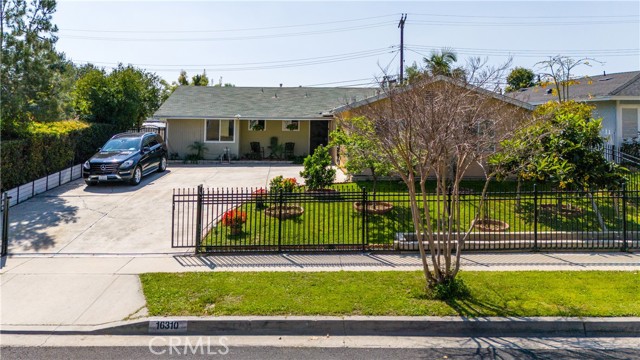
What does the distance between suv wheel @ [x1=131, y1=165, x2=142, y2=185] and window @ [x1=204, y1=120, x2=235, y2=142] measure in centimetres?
Result: 702

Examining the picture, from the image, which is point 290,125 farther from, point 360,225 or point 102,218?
point 360,225

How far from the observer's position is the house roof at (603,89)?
63.2 feet

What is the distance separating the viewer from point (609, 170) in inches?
412

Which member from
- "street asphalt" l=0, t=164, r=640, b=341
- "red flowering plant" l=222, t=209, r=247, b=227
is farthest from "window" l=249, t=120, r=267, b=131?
"red flowering plant" l=222, t=209, r=247, b=227

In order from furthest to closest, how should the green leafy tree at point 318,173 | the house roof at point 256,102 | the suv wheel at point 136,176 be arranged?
the house roof at point 256,102
the suv wheel at point 136,176
the green leafy tree at point 318,173

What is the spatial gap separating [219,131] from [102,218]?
39.8 ft

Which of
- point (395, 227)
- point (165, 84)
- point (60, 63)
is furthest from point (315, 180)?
point (165, 84)

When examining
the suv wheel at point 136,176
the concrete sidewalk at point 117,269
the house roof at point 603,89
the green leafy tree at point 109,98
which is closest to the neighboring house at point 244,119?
the green leafy tree at point 109,98

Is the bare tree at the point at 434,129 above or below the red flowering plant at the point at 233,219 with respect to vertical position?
above

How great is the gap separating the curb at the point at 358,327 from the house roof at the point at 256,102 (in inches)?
632

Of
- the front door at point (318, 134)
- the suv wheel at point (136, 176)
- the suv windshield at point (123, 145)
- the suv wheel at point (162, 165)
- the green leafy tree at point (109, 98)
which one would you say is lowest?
the suv wheel at point (136, 176)

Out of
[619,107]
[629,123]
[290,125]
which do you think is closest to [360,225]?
[290,125]

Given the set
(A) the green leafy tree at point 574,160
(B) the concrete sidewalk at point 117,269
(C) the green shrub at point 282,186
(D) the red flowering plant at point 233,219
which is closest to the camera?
(B) the concrete sidewalk at point 117,269

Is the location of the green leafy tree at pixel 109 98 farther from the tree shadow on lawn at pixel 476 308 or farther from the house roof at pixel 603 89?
the tree shadow on lawn at pixel 476 308
